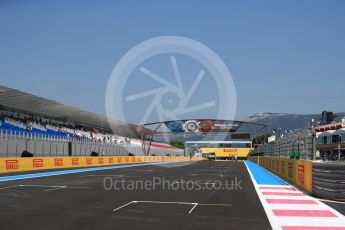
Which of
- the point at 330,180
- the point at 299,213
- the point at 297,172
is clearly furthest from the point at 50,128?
the point at 299,213

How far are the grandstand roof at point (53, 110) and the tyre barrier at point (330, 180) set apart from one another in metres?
37.6

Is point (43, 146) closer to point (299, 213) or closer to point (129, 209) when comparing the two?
point (129, 209)

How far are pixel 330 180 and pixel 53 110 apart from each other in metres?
51.7

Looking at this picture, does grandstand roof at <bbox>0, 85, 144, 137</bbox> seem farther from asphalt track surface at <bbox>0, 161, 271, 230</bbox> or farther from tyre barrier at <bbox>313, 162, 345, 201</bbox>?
tyre barrier at <bbox>313, 162, 345, 201</bbox>

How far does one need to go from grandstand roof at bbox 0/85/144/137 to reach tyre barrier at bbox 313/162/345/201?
37.6m

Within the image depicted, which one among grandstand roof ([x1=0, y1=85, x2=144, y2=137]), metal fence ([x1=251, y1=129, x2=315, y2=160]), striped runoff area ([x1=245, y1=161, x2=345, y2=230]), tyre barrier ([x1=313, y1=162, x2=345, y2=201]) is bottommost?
striped runoff area ([x1=245, y1=161, x2=345, y2=230])

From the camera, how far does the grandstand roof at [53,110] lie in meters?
51.2

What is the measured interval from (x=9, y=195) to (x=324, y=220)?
32.4 feet

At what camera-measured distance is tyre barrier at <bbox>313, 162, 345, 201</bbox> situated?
15.4 metres

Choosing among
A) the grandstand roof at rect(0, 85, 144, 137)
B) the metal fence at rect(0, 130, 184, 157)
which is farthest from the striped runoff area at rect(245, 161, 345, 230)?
the grandstand roof at rect(0, 85, 144, 137)

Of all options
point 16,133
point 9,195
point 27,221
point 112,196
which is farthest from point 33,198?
point 16,133

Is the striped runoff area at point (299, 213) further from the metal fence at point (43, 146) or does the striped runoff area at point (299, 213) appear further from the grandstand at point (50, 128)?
the grandstand at point (50, 128)

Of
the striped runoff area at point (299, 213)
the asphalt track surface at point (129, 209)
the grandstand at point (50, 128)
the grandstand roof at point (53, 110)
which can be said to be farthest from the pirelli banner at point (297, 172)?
the grandstand roof at point (53, 110)

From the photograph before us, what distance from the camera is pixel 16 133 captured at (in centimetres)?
4297
